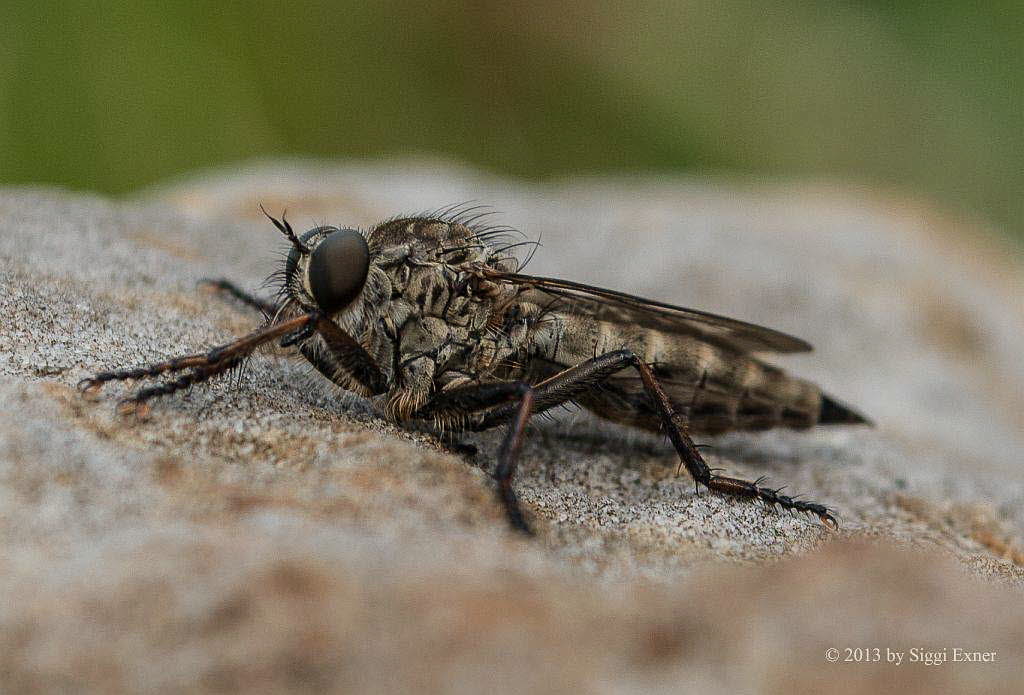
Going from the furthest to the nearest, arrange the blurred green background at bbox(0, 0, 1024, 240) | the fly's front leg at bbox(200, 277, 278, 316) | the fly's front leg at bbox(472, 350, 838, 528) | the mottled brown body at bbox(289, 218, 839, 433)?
1. the blurred green background at bbox(0, 0, 1024, 240)
2. the fly's front leg at bbox(200, 277, 278, 316)
3. the mottled brown body at bbox(289, 218, 839, 433)
4. the fly's front leg at bbox(472, 350, 838, 528)

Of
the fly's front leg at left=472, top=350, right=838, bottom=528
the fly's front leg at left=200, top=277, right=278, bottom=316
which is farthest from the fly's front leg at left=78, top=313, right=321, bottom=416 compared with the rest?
the fly's front leg at left=200, top=277, right=278, bottom=316

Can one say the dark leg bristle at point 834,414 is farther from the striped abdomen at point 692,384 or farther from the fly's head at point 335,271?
the fly's head at point 335,271

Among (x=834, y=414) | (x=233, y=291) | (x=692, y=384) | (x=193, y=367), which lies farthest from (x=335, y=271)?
(x=834, y=414)

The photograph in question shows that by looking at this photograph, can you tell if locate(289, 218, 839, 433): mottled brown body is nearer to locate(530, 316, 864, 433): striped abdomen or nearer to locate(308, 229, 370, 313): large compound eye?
locate(530, 316, 864, 433): striped abdomen

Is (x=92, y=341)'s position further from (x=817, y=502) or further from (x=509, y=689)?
(x=817, y=502)

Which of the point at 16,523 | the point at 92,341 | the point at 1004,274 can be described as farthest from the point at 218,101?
the point at 1004,274

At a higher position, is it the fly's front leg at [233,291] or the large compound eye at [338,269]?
the large compound eye at [338,269]

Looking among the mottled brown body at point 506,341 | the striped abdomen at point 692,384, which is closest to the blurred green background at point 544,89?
the mottled brown body at point 506,341
